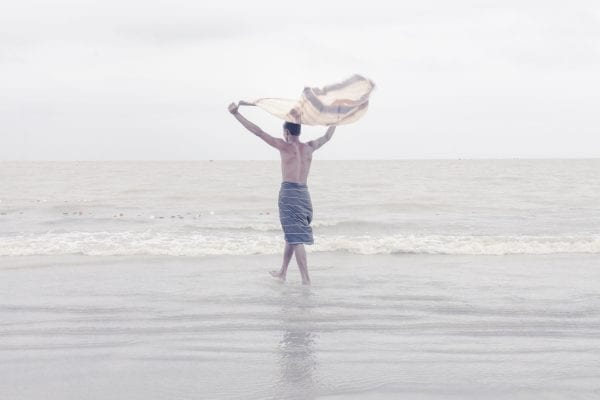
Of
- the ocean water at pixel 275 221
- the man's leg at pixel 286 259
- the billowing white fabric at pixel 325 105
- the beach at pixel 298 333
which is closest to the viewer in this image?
the beach at pixel 298 333

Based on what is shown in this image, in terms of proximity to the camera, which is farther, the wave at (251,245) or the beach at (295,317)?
the wave at (251,245)

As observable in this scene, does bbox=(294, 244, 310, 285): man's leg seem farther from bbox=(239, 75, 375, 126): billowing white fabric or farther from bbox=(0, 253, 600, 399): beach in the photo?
bbox=(239, 75, 375, 126): billowing white fabric

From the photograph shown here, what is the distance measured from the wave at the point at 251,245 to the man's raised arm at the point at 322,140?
3.32 m

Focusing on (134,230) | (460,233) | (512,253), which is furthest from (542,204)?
(134,230)

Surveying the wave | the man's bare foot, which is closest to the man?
the man's bare foot

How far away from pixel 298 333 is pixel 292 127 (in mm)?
2703

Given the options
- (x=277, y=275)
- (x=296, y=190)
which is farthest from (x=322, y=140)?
(x=277, y=275)

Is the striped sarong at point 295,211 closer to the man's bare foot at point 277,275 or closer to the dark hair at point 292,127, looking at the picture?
the man's bare foot at point 277,275

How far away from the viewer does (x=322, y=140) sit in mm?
7535

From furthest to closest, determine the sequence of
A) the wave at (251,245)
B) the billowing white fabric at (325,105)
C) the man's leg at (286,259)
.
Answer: the wave at (251,245) < the man's leg at (286,259) < the billowing white fabric at (325,105)

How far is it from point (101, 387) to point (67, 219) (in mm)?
13587

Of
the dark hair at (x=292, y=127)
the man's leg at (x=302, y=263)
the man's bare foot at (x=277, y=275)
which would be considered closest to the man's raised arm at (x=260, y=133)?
the dark hair at (x=292, y=127)

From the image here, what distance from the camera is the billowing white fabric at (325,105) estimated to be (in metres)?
6.74

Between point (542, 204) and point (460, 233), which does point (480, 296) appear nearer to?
point (460, 233)
